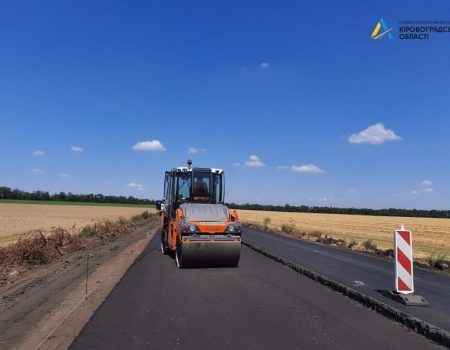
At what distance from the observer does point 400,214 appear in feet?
315

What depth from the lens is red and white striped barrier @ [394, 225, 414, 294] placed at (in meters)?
7.99

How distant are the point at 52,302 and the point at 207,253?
458 centimetres

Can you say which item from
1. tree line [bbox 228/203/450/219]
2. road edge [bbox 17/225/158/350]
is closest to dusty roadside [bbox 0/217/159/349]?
road edge [bbox 17/225/158/350]

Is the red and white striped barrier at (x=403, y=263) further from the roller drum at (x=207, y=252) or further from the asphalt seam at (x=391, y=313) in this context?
the roller drum at (x=207, y=252)

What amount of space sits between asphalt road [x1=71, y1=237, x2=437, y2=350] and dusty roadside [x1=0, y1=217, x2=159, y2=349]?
29 cm

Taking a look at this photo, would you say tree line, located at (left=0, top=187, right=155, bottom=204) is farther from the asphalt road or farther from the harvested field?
the asphalt road

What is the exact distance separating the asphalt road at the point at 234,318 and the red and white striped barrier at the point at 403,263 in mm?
1093

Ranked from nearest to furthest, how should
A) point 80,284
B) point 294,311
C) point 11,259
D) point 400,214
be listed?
1. point 294,311
2. point 80,284
3. point 11,259
4. point 400,214

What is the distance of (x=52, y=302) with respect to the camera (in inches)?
296

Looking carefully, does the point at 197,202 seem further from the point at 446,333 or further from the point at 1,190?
the point at 1,190

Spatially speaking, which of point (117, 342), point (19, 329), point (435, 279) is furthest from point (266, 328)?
point (435, 279)

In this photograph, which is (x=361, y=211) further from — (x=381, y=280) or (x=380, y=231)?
(x=381, y=280)

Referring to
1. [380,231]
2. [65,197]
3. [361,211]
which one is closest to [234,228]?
[380,231]

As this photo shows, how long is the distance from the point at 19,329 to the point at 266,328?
3397mm
